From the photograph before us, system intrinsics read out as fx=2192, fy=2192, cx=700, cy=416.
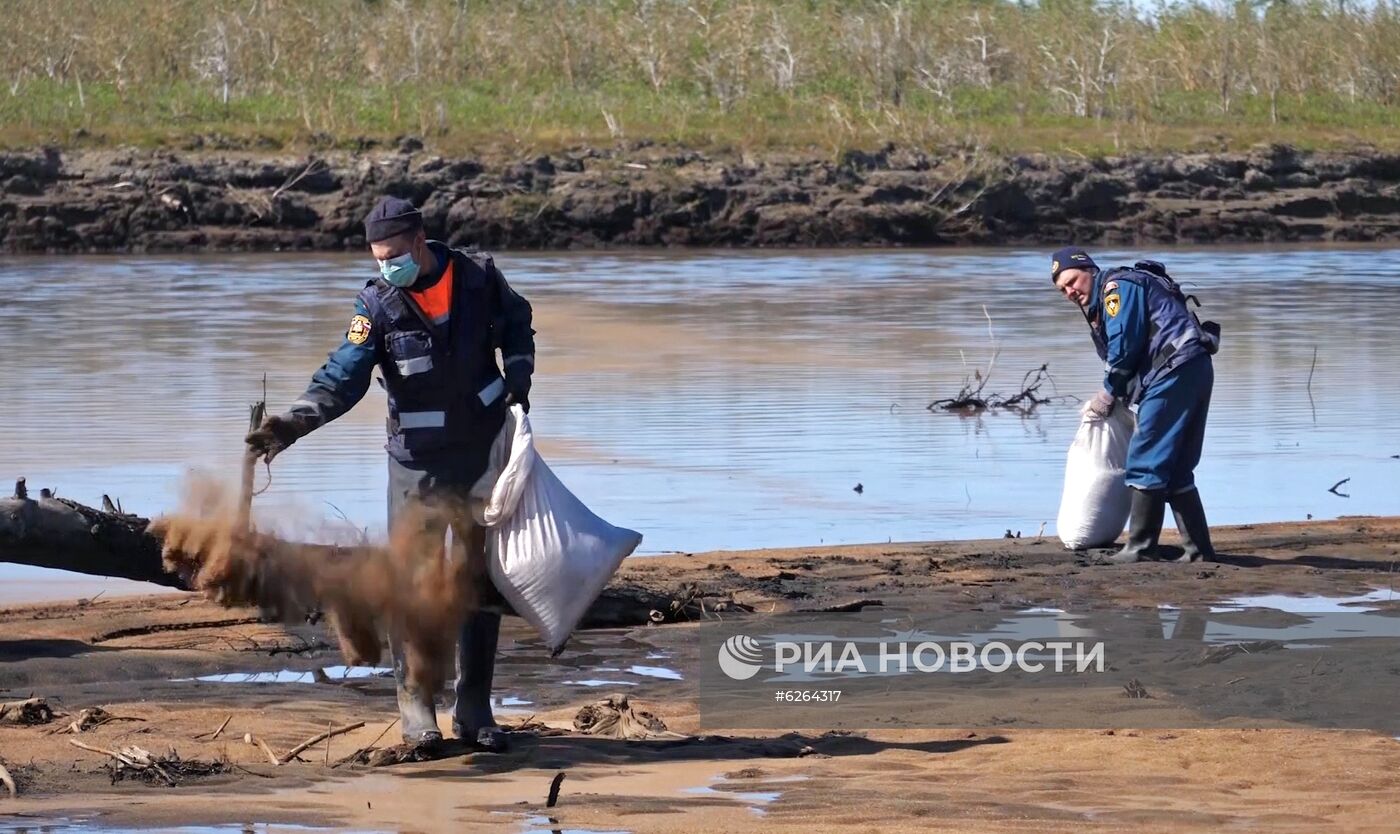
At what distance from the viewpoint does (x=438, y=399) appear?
6.78 meters

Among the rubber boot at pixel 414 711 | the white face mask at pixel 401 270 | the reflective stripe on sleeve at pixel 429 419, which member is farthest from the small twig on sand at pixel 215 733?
the white face mask at pixel 401 270

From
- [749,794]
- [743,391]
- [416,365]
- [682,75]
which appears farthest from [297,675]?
[682,75]

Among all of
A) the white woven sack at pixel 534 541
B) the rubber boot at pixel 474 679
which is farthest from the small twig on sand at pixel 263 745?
the white woven sack at pixel 534 541

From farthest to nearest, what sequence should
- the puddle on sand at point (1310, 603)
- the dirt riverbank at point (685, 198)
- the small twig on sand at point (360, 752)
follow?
1. the dirt riverbank at point (685, 198)
2. the puddle on sand at point (1310, 603)
3. the small twig on sand at point (360, 752)

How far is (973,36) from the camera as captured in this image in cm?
3991

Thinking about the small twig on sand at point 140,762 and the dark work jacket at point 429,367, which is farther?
the dark work jacket at point 429,367

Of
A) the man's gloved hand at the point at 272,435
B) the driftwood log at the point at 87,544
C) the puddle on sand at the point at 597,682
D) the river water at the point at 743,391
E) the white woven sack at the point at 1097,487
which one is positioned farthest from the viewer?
the river water at the point at 743,391

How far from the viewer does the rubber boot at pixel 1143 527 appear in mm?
10008

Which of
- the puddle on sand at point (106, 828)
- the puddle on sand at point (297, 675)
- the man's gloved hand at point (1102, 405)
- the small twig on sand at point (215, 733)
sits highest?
the man's gloved hand at point (1102, 405)

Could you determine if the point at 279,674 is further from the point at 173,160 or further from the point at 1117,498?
the point at 173,160

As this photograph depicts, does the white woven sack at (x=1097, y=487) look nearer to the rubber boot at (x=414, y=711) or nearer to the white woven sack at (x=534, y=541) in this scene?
the white woven sack at (x=534, y=541)

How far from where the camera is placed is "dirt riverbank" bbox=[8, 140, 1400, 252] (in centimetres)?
3081

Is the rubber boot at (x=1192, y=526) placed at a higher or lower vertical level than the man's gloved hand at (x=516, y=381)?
lower

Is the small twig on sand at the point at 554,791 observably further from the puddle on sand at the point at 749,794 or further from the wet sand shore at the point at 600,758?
the puddle on sand at the point at 749,794
